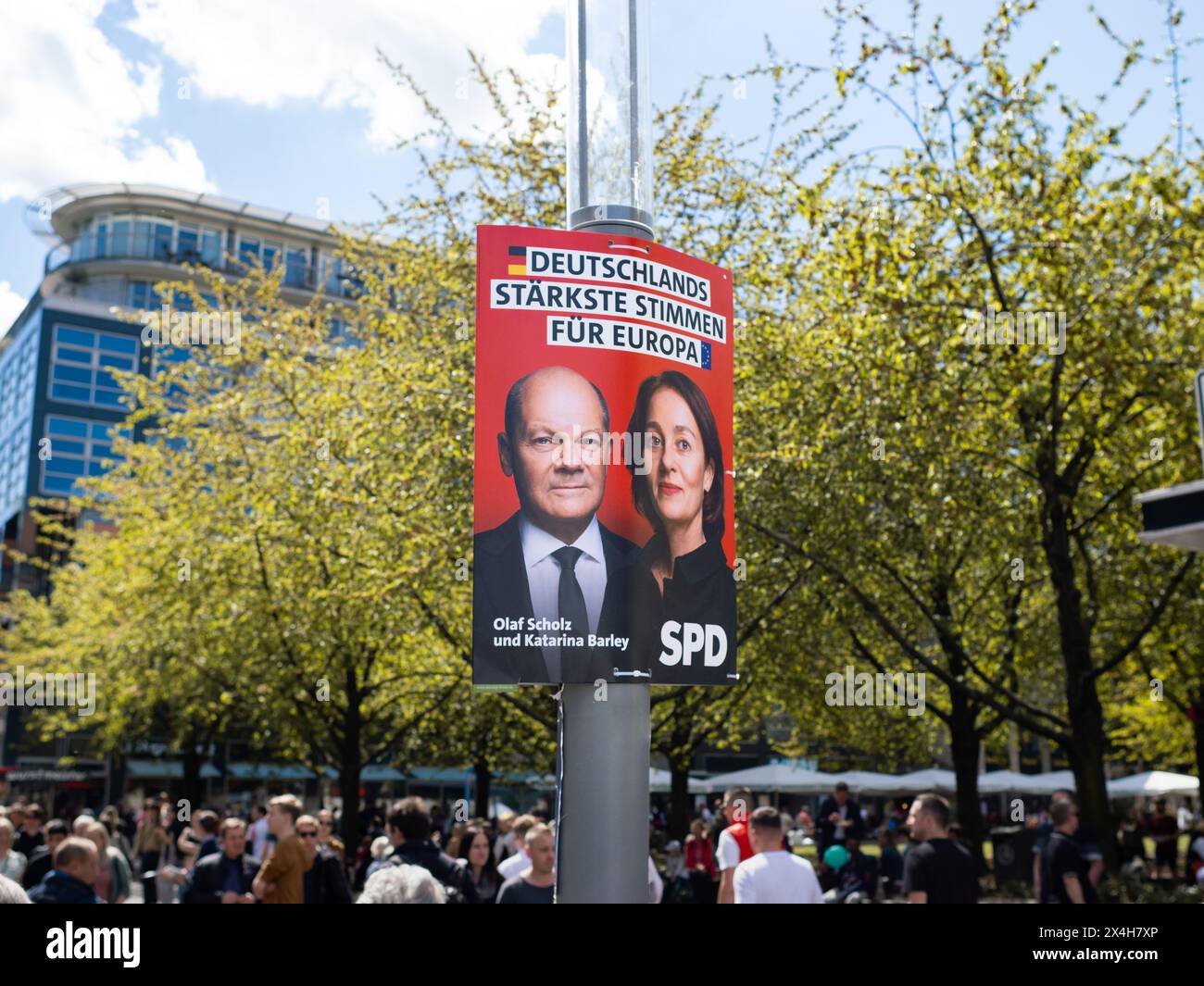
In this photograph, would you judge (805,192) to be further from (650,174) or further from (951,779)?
(951,779)

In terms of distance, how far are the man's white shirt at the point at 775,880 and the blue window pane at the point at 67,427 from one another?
5845 cm

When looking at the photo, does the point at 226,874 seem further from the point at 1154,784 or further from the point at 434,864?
the point at 1154,784

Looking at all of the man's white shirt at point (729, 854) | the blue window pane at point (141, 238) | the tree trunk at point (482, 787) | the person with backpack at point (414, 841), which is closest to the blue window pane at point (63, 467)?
the blue window pane at point (141, 238)

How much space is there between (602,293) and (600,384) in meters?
0.39

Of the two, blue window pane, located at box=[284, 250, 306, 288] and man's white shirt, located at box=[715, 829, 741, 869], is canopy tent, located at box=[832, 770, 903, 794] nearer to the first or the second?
man's white shirt, located at box=[715, 829, 741, 869]

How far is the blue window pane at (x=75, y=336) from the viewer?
195ft

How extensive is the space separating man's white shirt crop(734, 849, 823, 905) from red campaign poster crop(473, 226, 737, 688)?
117 inches

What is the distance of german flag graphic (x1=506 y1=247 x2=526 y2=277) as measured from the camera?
4855 millimetres

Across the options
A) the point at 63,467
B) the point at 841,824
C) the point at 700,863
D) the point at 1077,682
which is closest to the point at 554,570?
the point at 1077,682

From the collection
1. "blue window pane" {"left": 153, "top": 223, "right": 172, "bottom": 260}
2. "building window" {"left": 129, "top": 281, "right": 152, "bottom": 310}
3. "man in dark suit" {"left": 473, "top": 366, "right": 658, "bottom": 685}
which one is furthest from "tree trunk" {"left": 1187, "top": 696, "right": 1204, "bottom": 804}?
"building window" {"left": 129, "top": 281, "right": 152, "bottom": 310}

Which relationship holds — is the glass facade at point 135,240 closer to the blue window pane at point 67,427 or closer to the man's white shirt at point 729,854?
the blue window pane at point 67,427

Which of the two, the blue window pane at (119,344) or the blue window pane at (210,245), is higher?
the blue window pane at (210,245)

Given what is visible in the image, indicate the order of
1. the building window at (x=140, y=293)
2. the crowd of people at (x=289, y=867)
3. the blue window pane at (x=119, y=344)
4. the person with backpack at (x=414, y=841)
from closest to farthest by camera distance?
the crowd of people at (x=289, y=867) → the person with backpack at (x=414, y=841) → the blue window pane at (x=119, y=344) → the building window at (x=140, y=293)
